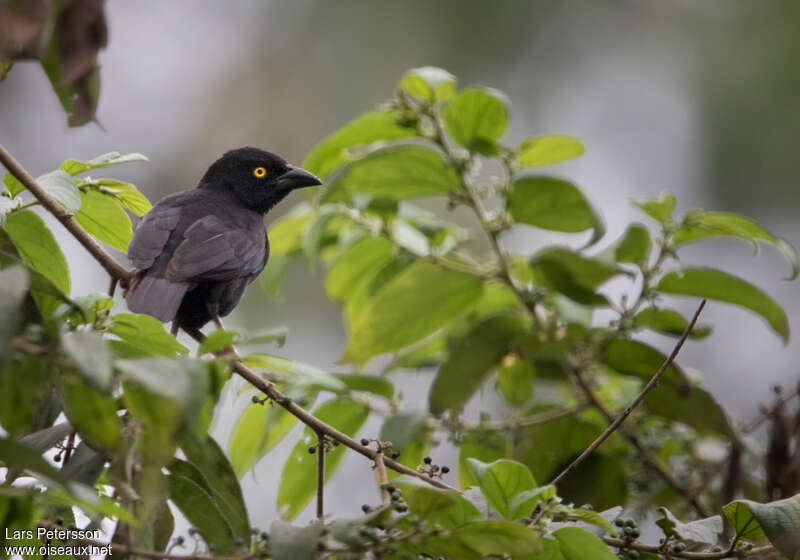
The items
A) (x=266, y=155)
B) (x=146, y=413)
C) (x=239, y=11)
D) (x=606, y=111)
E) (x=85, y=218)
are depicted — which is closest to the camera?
(x=146, y=413)

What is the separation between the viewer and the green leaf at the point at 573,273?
3295 mm

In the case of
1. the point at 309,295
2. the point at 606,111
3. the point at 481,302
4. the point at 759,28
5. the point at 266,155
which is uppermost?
the point at 759,28

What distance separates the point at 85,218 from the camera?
10.0ft

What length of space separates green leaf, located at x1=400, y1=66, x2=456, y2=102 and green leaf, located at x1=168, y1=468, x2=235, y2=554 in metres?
1.59

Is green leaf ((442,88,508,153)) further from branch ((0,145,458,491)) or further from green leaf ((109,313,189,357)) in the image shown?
green leaf ((109,313,189,357))

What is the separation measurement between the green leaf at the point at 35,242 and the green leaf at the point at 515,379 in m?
1.79

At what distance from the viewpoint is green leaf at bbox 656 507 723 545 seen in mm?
2254

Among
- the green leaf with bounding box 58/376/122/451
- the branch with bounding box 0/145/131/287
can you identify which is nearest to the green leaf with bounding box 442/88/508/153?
the branch with bounding box 0/145/131/287

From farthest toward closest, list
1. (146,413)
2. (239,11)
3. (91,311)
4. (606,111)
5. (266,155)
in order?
(239,11) < (606,111) < (266,155) < (91,311) < (146,413)

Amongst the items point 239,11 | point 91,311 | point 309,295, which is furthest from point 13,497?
point 239,11

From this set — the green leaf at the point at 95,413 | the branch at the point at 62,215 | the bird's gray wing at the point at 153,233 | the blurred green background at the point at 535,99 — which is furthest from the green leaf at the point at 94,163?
the blurred green background at the point at 535,99

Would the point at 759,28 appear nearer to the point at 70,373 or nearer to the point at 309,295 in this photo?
the point at 309,295

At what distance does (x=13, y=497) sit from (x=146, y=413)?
0.31 m

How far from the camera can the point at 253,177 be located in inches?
204
